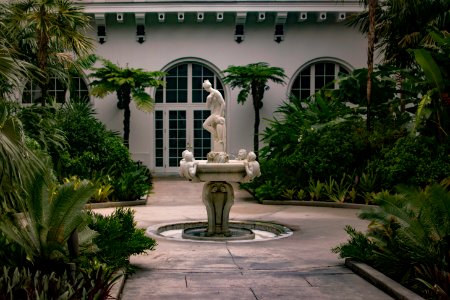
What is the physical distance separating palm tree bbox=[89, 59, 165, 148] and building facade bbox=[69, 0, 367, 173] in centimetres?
176

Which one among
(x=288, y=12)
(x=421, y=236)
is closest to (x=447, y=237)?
(x=421, y=236)

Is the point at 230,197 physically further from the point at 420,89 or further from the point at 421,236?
the point at 420,89

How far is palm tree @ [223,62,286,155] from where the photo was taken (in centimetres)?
2112

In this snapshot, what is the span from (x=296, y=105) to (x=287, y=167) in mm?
4127

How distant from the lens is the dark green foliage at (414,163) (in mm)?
13633

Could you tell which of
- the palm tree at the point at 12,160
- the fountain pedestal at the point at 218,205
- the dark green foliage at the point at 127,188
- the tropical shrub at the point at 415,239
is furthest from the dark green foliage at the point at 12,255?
the dark green foliage at the point at 127,188

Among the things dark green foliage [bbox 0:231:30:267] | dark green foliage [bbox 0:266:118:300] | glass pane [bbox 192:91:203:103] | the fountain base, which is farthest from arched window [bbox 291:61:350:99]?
dark green foliage [bbox 0:266:118:300]

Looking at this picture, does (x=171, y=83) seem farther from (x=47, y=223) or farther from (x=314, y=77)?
(x=47, y=223)

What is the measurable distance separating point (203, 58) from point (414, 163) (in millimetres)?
11444

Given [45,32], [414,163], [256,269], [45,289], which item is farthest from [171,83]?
[45,289]

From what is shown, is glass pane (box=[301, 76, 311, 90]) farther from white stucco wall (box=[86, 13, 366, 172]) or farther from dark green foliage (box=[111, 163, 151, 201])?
dark green foliage (box=[111, 163, 151, 201])

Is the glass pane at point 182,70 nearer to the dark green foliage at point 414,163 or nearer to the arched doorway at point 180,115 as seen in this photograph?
the arched doorway at point 180,115

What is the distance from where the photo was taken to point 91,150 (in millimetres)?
16500

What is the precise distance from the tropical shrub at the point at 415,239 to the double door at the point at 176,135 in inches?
653
